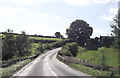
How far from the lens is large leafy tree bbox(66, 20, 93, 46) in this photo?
86250mm

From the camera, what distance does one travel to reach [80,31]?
88.8 metres

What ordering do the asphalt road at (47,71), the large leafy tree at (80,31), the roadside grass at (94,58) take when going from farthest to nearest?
the large leafy tree at (80,31) < the roadside grass at (94,58) < the asphalt road at (47,71)

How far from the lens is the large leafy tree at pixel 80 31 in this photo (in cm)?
8625

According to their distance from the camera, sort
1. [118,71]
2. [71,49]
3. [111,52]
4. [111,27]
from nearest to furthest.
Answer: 1. [118,71]
2. [111,52]
3. [111,27]
4. [71,49]

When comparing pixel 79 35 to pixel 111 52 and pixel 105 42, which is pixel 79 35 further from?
pixel 111 52

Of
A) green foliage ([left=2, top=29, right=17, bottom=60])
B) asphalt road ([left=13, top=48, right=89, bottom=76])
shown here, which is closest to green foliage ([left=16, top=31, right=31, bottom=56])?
green foliage ([left=2, top=29, right=17, bottom=60])

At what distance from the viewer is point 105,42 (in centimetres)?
6259

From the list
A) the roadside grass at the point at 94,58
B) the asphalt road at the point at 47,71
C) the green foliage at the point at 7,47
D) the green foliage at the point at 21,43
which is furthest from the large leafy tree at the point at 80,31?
the asphalt road at the point at 47,71

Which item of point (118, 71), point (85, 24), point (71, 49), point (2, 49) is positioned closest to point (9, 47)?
point (2, 49)

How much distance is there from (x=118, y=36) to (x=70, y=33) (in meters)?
60.4

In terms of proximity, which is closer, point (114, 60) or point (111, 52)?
point (114, 60)

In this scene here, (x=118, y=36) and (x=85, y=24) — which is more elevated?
(x=85, y=24)

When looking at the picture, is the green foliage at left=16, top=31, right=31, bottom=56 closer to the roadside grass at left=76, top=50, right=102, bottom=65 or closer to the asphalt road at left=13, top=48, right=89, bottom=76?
the roadside grass at left=76, top=50, right=102, bottom=65

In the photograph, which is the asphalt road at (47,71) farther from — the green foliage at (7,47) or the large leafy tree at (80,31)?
the large leafy tree at (80,31)
